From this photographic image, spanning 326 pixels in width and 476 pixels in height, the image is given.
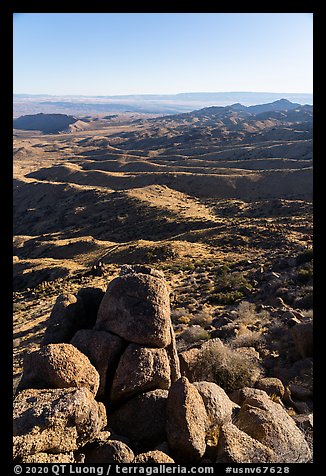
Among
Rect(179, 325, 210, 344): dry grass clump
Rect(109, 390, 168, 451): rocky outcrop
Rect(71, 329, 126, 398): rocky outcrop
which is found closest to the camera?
Rect(109, 390, 168, 451): rocky outcrop

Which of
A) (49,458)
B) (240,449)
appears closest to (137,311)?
(240,449)

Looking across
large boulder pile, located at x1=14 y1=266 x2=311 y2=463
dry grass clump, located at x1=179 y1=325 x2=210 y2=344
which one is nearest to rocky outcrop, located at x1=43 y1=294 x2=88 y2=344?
large boulder pile, located at x1=14 y1=266 x2=311 y2=463

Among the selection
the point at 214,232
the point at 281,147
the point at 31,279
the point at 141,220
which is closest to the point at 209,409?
the point at 31,279

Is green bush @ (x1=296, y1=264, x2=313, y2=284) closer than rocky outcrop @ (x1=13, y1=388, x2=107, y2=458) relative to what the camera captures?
No

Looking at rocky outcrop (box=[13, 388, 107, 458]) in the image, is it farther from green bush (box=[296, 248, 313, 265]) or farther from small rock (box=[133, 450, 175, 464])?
green bush (box=[296, 248, 313, 265])
